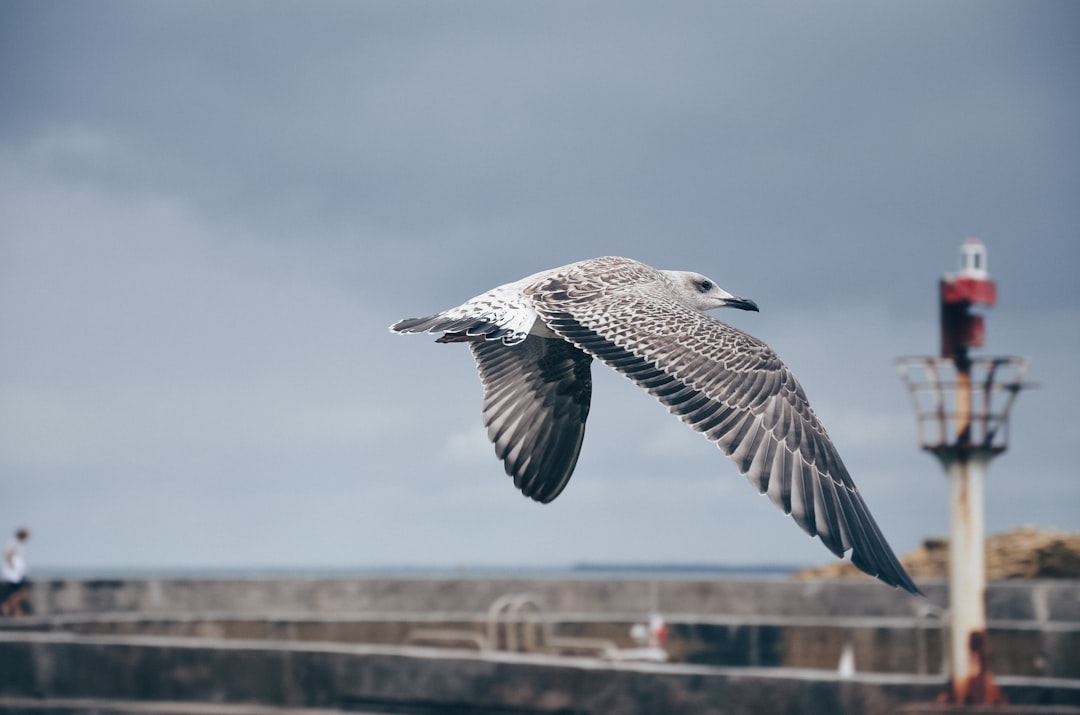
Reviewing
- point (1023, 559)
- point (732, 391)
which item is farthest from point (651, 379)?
point (1023, 559)

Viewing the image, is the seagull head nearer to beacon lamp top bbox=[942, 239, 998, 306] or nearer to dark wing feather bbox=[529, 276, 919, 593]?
dark wing feather bbox=[529, 276, 919, 593]

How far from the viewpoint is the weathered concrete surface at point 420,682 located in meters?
15.5

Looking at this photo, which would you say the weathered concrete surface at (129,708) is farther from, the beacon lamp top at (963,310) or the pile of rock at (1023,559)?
the pile of rock at (1023,559)

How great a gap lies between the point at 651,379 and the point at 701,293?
5.47ft

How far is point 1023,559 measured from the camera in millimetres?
28688

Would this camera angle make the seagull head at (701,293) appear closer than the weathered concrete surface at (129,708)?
Yes

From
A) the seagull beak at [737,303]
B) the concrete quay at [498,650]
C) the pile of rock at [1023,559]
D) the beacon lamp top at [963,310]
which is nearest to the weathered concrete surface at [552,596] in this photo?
the concrete quay at [498,650]

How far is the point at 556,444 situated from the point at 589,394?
0.59 meters

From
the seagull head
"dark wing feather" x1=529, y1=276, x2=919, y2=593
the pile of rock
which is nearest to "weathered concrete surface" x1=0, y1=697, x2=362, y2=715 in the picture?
the seagull head

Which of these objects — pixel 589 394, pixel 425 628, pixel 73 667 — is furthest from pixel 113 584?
pixel 589 394

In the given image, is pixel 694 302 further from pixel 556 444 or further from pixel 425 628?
pixel 425 628

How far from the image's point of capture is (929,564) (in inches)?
1220

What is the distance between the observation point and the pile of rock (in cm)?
2806

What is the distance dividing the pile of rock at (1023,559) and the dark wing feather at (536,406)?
19213 millimetres
